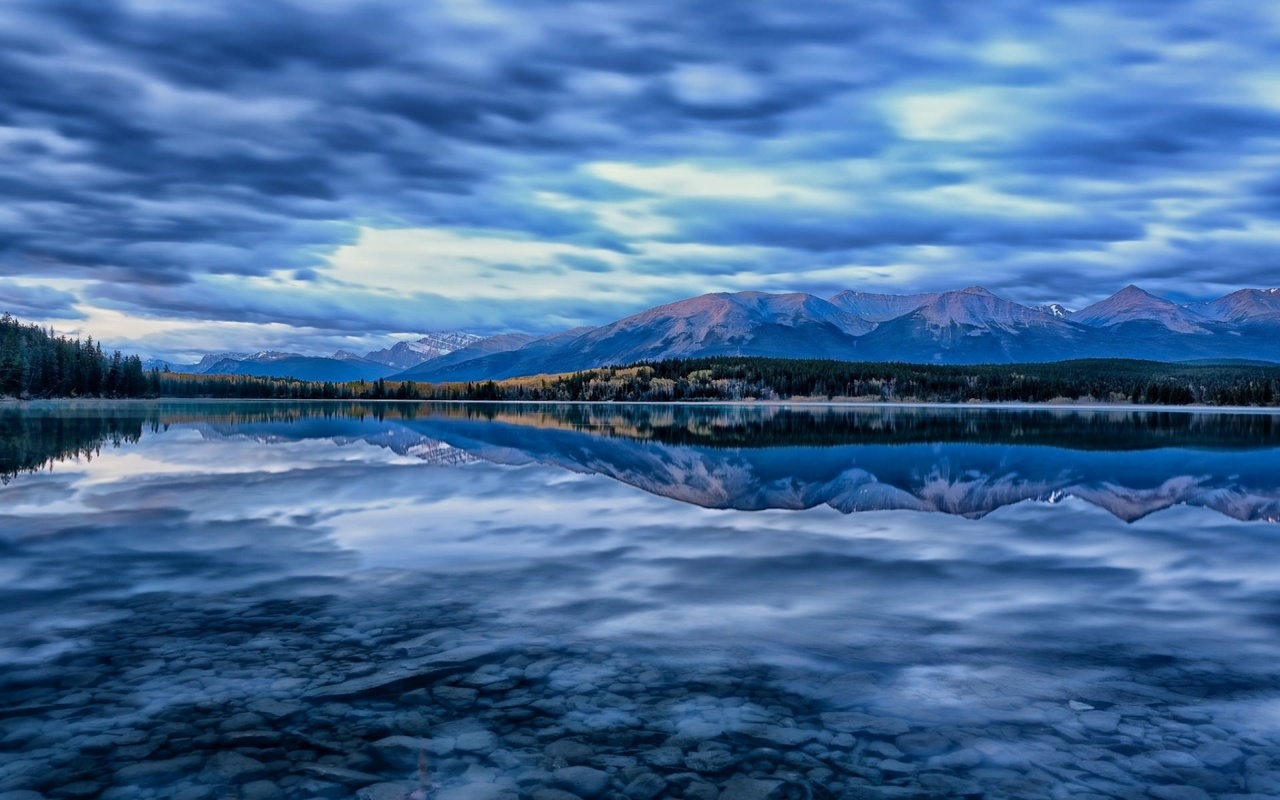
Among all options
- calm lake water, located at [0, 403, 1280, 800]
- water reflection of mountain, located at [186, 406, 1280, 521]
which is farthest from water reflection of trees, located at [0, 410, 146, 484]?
calm lake water, located at [0, 403, 1280, 800]

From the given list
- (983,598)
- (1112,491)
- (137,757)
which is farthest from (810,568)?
(1112,491)

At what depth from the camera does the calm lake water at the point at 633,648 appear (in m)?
9.59

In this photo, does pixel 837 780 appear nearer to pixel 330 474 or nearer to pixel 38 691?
pixel 38 691

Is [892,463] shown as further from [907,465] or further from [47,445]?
[47,445]

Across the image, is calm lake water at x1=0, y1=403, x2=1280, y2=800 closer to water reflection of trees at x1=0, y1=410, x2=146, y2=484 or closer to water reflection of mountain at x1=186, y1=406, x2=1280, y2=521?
water reflection of mountain at x1=186, y1=406, x2=1280, y2=521

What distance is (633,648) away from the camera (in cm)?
1386

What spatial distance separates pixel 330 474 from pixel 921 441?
46.6 meters

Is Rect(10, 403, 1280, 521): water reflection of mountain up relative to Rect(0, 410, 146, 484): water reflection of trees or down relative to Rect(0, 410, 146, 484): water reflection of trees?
down

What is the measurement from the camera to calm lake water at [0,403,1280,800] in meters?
9.59

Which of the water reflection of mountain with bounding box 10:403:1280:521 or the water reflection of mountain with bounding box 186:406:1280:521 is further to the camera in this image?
the water reflection of mountain with bounding box 10:403:1280:521

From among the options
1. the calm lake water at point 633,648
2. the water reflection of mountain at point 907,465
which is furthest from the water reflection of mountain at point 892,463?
the calm lake water at point 633,648

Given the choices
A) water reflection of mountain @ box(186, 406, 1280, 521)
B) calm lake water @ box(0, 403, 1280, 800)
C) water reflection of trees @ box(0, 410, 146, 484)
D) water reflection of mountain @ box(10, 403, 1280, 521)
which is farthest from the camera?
water reflection of trees @ box(0, 410, 146, 484)

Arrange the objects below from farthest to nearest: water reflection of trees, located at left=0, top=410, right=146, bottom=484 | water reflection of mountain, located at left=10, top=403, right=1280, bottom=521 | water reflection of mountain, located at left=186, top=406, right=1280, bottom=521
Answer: water reflection of trees, located at left=0, top=410, right=146, bottom=484
water reflection of mountain, located at left=10, top=403, right=1280, bottom=521
water reflection of mountain, located at left=186, top=406, right=1280, bottom=521

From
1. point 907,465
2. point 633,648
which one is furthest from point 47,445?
point 633,648
